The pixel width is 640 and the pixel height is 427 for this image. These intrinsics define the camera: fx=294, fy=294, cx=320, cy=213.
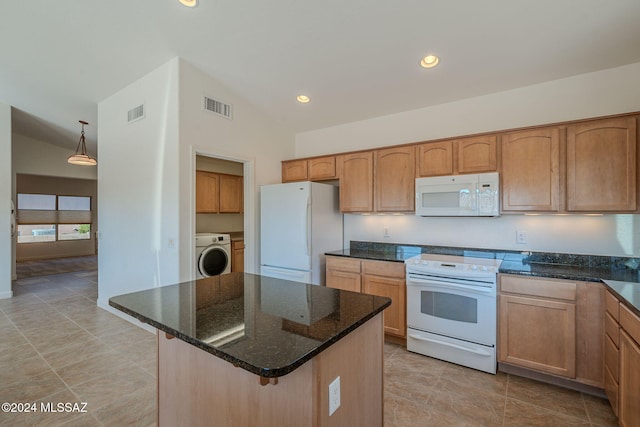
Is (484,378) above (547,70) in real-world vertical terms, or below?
below

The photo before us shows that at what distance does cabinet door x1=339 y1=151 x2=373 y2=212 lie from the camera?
3553 mm

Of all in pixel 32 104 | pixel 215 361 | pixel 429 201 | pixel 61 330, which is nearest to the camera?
pixel 215 361

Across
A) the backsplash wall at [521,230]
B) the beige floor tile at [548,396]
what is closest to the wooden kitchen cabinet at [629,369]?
the beige floor tile at [548,396]

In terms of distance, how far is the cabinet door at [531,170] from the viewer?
2529mm

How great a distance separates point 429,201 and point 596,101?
1706mm

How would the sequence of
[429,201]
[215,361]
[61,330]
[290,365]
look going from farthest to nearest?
[61,330], [429,201], [215,361], [290,365]

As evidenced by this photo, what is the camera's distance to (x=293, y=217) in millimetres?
3605

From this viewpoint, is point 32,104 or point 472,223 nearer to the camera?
point 472,223

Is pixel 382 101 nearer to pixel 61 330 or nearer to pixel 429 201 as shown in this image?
pixel 429 201

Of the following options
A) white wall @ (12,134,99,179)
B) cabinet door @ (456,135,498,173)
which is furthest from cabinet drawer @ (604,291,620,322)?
white wall @ (12,134,99,179)

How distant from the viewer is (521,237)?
2947 millimetres

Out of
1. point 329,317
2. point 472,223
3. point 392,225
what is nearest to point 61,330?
point 329,317

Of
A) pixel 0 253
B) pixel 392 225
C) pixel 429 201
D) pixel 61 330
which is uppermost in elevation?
pixel 429 201

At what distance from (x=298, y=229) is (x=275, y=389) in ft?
8.26
